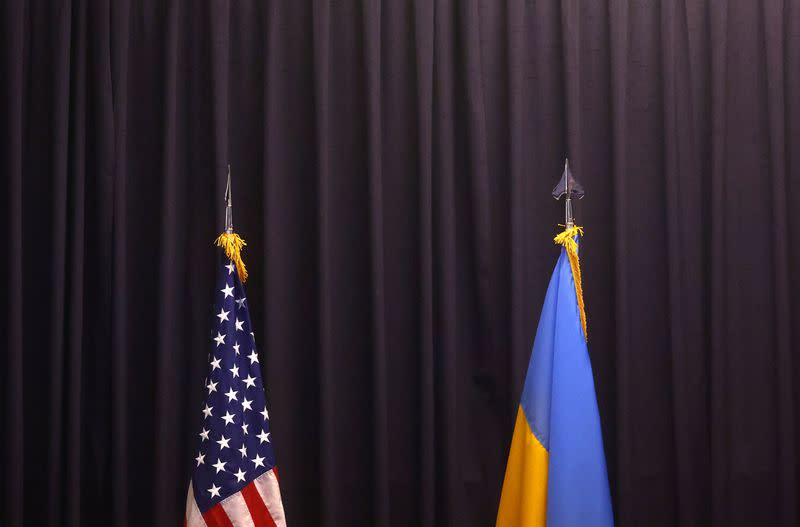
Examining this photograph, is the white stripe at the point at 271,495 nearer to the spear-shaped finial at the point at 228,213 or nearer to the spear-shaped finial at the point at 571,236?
the spear-shaped finial at the point at 228,213

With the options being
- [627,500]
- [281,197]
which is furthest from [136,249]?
[627,500]

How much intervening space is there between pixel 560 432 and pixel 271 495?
0.95 meters

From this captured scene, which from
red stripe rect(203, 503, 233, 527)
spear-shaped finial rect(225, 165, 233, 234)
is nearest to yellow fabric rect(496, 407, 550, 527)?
red stripe rect(203, 503, 233, 527)

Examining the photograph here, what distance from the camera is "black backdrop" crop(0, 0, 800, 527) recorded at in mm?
2623

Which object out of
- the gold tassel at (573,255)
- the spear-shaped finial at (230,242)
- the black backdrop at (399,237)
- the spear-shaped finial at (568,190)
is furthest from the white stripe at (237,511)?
the spear-shaped finial at (568,190)

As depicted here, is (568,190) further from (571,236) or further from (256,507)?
(256,507)

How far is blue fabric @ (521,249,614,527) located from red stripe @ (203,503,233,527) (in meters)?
1.02

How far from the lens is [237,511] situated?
2404mm

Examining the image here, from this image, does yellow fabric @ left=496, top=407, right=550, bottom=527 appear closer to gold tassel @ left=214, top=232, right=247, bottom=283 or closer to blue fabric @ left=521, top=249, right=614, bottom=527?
blue fabric @ left=521, top=249, right=614, bottom=527

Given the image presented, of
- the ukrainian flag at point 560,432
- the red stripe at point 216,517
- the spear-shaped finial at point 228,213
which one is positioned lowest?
the red stripe at point 216,517

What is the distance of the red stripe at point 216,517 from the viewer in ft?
7.85

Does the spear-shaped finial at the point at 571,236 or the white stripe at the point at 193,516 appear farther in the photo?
the spear-shaped finial at the point at 571,236

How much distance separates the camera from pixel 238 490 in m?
2.42

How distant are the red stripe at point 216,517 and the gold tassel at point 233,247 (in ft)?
2.47
